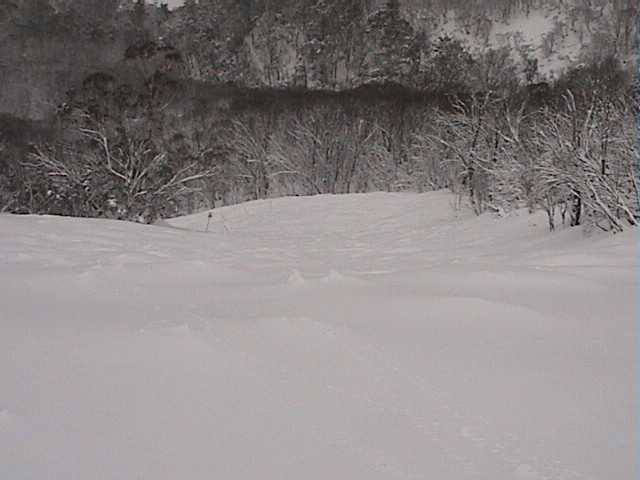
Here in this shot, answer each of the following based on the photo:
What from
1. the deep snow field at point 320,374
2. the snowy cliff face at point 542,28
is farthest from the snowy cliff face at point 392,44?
the deep snow field at point 320,374

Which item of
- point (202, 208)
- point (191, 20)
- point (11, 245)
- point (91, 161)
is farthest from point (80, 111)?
point (191, 20)

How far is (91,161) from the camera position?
35.2ft

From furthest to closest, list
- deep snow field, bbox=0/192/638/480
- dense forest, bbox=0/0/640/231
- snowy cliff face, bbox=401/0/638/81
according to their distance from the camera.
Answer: snowy cliff face, bbox=401/0/638/81, dense forest, bbox=0/0/640/231, deep snow field, bbox=0/192/638/480

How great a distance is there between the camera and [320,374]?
173 centimetres

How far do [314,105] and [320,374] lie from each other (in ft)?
63.9

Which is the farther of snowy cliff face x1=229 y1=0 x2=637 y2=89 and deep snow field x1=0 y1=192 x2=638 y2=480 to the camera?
snowy cliff face x1=229 y1=0 x2=637 y2=89

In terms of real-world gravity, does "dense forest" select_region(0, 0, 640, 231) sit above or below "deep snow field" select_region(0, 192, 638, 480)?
above

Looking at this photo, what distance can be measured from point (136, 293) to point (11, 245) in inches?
68.8

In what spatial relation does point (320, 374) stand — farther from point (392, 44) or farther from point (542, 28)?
point (542, 28)

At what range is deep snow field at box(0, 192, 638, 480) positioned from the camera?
4.32ft

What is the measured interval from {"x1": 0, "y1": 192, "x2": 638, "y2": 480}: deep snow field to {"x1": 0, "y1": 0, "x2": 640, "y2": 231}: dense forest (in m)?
2.97

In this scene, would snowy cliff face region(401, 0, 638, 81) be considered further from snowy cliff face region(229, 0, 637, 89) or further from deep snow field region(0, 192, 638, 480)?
deep snow field region(0, 192, 638, 480)

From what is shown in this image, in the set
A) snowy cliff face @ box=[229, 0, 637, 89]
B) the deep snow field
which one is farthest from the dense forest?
the deep snow field

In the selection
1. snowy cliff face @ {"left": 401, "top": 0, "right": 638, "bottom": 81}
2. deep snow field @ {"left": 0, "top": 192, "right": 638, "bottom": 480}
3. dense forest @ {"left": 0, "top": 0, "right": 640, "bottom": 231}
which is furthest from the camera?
snowy cliff face @ {"left": 401, "top": 0, "right": 638, "bottom": 81}
